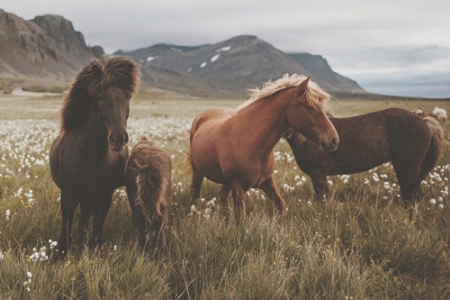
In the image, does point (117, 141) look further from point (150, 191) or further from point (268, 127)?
point (268, 127)

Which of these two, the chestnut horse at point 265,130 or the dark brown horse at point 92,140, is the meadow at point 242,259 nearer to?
the dark brown horse at point 92,140

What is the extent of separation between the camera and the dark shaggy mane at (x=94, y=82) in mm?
4445

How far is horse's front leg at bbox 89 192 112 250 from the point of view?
186 inches

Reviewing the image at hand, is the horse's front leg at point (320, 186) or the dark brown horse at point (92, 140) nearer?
the dark brown horse at point (92, 140)

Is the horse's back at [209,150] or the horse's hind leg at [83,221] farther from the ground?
the horse's back at [209,150]

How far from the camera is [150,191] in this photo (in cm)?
442

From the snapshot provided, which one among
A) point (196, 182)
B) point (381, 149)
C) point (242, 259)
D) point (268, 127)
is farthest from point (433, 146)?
point (242, 259)

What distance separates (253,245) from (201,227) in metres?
0.72

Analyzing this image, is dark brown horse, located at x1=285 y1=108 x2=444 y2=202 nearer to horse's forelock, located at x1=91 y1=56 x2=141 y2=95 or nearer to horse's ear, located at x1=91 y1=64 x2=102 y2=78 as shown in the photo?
horse's forelock, located at x1=91 y1=56 x2=141 y2=95

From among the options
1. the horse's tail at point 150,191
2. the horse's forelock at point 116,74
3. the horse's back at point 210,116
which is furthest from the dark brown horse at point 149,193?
the horse's back at point 210,116

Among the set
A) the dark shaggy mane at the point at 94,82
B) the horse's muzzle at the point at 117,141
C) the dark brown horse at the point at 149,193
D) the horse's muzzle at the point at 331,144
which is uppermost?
the dark shaggy mane at the point at 94,82

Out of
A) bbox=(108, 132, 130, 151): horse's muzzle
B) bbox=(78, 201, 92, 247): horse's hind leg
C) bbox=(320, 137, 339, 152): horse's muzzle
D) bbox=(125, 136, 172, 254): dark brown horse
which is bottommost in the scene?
bbox=(78, 201, 92, 247): horse's hind leg

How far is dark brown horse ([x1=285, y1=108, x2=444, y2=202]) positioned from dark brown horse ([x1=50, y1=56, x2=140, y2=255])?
3.52 m

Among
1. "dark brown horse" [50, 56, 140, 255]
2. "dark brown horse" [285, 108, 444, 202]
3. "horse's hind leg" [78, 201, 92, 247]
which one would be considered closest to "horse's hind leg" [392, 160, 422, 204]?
"dark brown horse" [285, 108, 444, 202]
